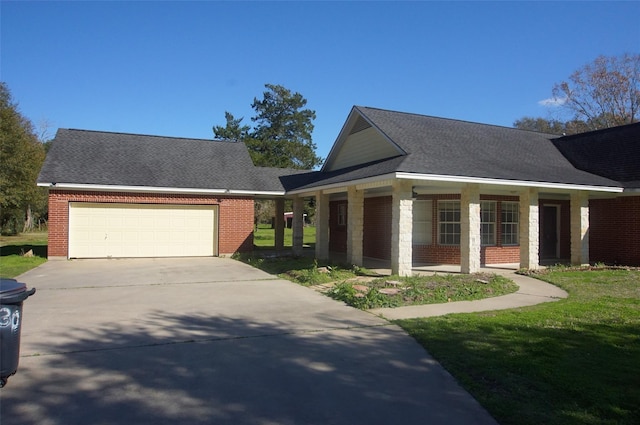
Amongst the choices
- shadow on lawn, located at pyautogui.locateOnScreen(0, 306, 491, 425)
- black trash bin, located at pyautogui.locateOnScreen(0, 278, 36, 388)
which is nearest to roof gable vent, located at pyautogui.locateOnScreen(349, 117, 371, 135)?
shadow on lawn, located at pyautogui.locateOnScreen(0, 306, 491, 425)

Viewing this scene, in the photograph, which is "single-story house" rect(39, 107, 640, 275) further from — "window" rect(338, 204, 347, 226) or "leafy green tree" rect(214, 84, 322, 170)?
"leafy green tree" rect(214, 84, 322, 170)

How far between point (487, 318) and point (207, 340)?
4576 mm

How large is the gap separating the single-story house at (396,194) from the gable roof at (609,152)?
0.17ft

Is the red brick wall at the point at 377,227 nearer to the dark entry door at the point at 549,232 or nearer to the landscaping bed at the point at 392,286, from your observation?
the landscaping bed at the point at 392,286

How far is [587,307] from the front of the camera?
8.55 meters

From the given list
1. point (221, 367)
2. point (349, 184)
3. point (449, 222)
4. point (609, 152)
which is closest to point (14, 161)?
point (349, 184)

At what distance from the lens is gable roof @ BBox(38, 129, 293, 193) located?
687 inches

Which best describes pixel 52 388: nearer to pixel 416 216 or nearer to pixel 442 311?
pixel 442 311

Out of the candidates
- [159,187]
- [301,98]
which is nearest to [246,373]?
[159,187]

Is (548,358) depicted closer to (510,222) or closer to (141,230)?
(510,222)

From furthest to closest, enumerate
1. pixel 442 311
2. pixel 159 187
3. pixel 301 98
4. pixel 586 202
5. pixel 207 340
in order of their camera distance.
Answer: pixel 301 98 → pixel 159 187 → pixel 586 202 → pixel 442 311 → pixel 207 340

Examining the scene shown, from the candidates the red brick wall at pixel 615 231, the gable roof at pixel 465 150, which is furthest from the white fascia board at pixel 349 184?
the red brick wall at pixel 615 231

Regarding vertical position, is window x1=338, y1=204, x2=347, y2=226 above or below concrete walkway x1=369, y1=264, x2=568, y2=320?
above

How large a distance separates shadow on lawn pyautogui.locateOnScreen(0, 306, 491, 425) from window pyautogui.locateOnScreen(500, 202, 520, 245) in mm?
11611
